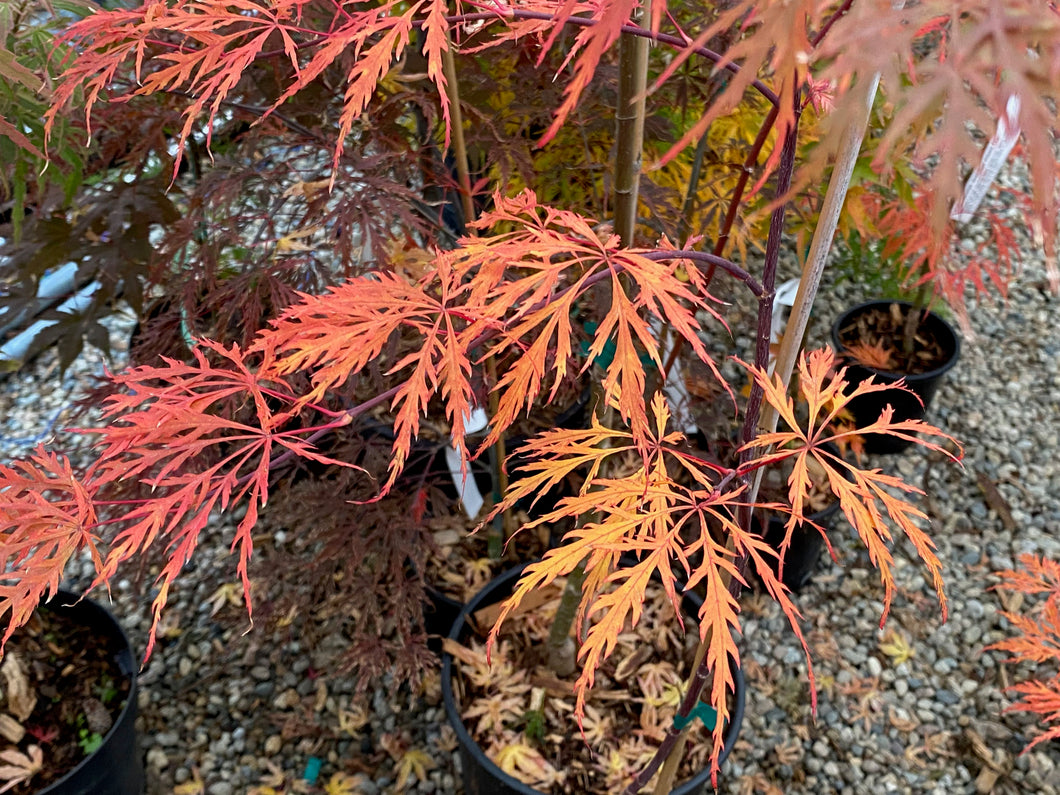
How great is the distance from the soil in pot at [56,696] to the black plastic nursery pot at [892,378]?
5.25 ft

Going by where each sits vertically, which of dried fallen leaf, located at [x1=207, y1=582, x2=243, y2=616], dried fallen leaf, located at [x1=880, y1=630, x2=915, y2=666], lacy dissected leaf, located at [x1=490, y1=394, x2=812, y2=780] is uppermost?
lacy dissected leaf, located at [x1=490, y1=394, x2=812, y2=780]

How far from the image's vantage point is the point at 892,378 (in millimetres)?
1733

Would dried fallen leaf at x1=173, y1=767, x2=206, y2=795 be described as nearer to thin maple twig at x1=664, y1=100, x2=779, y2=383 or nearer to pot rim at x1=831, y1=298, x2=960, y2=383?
thin maple twig at x1=664, y1=100, x2=779, y2=383

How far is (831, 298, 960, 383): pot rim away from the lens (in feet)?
5.68

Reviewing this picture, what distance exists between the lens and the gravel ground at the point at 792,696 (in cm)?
132

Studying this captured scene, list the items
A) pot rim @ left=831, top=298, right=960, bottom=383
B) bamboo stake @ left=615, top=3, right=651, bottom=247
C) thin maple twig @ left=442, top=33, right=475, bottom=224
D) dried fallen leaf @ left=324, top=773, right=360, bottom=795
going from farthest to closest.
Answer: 1. pot rim @ left=831, top=298, right=960, bottom=383
2. dried fallen leaf @ left=324, top=773, right=360, bottom=795
3. thin maple twig @ left=442, top=33, right=475, bottom=224
4. bamboo stake @ left=615, top=3, right=651, bottom=247

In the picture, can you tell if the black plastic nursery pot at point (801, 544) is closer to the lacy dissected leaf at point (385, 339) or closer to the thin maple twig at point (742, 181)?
the thin maple twig at point (742, 181)

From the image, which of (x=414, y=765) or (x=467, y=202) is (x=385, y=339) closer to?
(x=467, y=202)

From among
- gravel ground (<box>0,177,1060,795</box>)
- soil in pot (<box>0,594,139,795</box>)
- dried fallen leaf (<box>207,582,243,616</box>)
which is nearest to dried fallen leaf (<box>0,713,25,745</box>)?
soil in pot (<box>0,594,139,795</box>)

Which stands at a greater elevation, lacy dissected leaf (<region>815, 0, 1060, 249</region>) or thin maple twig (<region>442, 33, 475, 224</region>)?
lacy dissected leaf (<region>815, 0, 1060, 249</region>)

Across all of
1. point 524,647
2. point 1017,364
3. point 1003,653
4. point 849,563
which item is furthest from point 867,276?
point 524,647

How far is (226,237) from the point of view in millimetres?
949

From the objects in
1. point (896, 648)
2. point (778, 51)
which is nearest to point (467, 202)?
point (778, 51)

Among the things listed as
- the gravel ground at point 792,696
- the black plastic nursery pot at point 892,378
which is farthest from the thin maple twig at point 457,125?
the black plastic nursery pot at point 892,378
